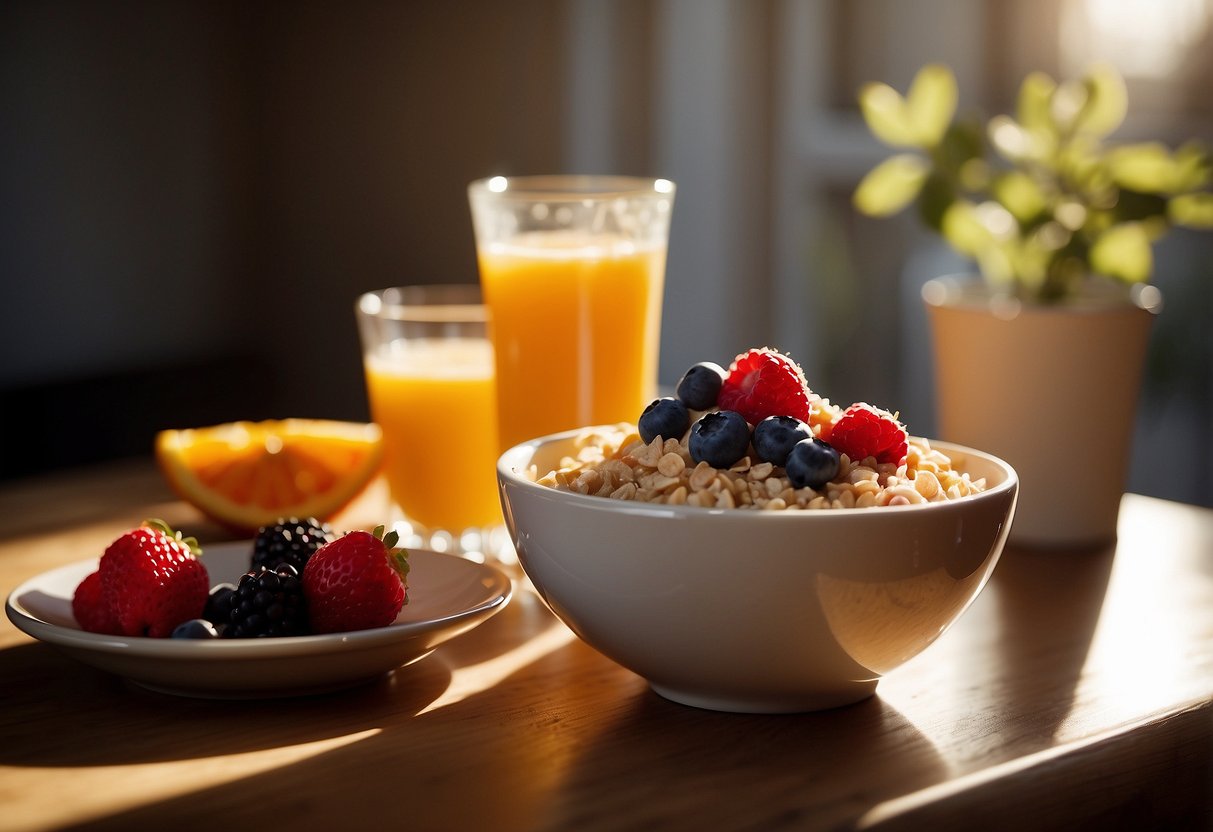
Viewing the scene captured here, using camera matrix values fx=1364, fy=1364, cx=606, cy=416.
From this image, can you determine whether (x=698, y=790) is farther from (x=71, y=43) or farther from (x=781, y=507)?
(x=71, y=43)

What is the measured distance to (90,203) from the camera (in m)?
3.02

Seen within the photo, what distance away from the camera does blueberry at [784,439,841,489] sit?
73cm

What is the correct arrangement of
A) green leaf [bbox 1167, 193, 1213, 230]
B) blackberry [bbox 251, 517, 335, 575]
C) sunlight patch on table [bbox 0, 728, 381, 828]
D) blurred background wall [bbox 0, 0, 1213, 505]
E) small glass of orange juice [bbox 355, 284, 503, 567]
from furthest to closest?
blurred background wall [bbox 0, 0, 1213, 505] < small glass of orange juice [bbox 355, 284, 503, 567] < green leaf [bbox 1167, 193, 1213, 230] < blackberry [bbox 251, 517, 335, 575] < sunlight patch on table [bbox 0, 728, 381, 828]

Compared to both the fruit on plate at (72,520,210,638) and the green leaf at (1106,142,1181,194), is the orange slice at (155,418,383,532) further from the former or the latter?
the green leaf at (1106,142,1181,194)

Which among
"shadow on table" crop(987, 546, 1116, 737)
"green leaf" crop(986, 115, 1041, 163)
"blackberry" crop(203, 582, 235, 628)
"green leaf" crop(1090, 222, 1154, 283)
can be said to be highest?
"green leaf" crop(986, 115, 1041, 163)

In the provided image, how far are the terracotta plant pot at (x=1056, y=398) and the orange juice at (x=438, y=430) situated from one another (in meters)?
0.42

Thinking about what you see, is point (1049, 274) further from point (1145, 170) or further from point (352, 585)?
point (352, 585)

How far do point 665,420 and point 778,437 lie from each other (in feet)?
0.28

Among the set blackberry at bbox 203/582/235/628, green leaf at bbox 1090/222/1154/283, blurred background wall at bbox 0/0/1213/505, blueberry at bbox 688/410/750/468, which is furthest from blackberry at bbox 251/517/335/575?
blurred background wall at bbox 0/0/1213/505

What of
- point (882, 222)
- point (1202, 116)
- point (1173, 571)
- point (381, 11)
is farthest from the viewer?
point (381, 11)

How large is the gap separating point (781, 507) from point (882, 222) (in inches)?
83.7

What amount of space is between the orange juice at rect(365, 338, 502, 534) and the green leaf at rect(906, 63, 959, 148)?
44cm

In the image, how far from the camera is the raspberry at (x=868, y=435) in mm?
773

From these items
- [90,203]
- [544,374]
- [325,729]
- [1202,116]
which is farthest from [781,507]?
[90,203]
